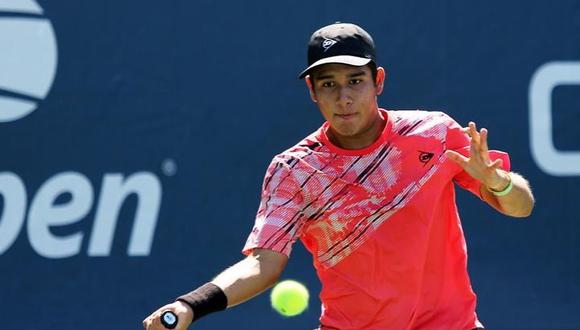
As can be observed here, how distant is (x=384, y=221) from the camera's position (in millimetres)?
3789

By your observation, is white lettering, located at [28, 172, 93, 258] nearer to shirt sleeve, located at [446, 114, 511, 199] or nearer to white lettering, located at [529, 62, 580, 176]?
white lettering, located at [529, 62, 580, 176]

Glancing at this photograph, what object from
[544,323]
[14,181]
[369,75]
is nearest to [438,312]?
[369,75]

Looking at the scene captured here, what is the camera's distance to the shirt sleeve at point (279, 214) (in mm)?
3650

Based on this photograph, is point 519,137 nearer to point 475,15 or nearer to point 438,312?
point 475,15

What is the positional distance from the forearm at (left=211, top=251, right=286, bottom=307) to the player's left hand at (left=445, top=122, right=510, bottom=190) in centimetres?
65

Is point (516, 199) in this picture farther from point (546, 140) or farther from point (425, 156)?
point (546, 140)

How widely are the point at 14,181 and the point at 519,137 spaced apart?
2671 millimetres

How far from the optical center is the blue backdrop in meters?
5.99

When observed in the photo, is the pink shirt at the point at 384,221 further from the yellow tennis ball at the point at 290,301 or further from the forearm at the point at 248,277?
the yellow tennis ball at the point at 290,301

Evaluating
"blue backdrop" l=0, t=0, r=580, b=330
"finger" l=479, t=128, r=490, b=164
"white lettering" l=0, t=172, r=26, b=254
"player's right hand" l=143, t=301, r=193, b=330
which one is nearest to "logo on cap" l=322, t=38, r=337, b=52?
"finger" l=479, t=128, r=490, b=164

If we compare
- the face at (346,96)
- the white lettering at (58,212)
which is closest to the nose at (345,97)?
the face at (346,96)

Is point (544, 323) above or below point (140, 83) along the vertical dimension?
below

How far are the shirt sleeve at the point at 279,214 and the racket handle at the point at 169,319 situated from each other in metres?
0.54

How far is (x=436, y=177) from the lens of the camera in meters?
3.81
